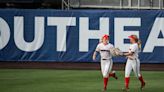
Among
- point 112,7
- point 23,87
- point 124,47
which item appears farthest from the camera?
point 112,7

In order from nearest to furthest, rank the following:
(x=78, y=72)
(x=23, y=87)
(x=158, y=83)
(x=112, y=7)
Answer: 1. (x=23, y=87)
2. (x=158, y=83)
3. (x=78, y=72)
4. (x=112, y=7)

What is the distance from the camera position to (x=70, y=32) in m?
24.5

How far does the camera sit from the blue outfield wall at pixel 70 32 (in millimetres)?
24344

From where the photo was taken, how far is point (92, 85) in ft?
57.7

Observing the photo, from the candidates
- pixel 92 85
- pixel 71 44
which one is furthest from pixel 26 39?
pixel 92 85

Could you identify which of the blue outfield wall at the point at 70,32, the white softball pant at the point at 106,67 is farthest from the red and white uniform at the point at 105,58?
the blue outfield wall at the point at 70,32

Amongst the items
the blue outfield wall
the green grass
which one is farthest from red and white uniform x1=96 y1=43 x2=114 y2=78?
the blue outfield wall

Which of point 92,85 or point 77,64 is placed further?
point 77,64

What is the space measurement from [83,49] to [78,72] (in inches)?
84.0

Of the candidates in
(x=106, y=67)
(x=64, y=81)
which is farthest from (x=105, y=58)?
(x=64, y=81)

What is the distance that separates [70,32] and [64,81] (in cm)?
611

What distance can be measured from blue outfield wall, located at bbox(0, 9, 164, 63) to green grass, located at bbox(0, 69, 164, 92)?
1434 millimetres

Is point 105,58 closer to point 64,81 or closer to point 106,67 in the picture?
point 106,67

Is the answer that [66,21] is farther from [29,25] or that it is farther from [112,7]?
[112,7]
